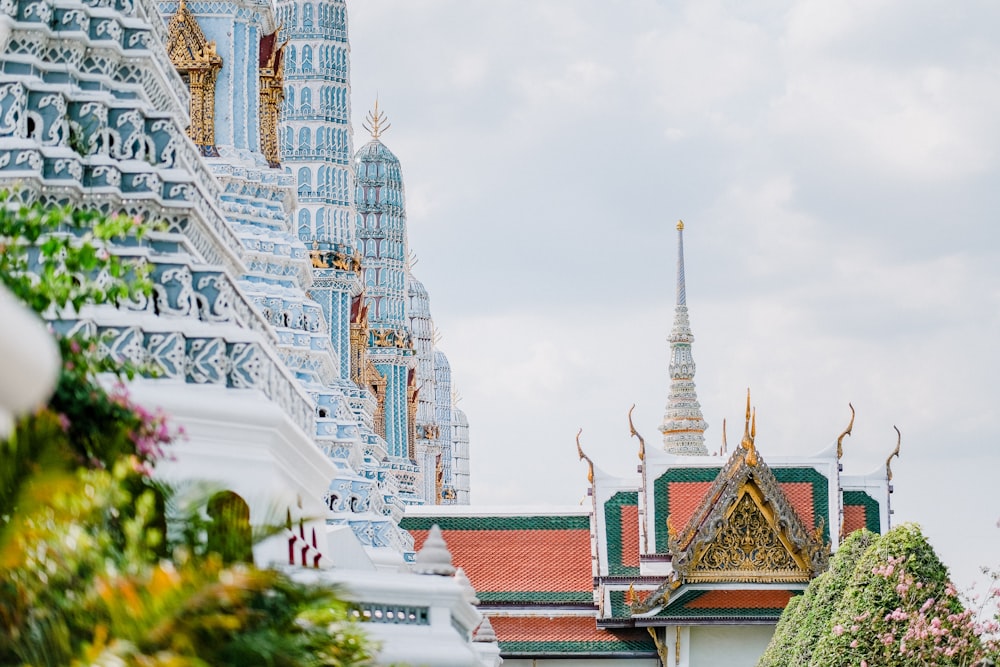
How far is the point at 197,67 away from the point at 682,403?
46.5m

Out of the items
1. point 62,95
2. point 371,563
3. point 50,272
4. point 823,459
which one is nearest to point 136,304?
point 62,95

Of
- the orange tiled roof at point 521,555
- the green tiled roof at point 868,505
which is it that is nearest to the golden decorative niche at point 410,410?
the orange tiled roof at point 521,555

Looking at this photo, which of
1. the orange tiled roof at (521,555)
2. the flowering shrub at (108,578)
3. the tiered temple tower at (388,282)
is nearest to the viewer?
the flowering shrub at (108,578)

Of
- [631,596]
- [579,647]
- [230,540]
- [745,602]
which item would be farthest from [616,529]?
[230,540]

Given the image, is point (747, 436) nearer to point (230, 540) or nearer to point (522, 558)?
point (522, 558)

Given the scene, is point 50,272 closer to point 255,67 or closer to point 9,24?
point 9,24

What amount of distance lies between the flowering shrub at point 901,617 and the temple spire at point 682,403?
149ft

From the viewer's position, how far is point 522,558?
121 feet

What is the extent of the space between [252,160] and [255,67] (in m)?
1.44

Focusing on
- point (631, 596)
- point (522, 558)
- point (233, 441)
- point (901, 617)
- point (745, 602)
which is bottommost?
point (901, 617)

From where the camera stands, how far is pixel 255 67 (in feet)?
86.0

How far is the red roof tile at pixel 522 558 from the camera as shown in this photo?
36.3 m

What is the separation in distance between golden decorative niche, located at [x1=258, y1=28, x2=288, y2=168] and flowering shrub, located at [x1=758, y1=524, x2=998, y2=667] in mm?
9164

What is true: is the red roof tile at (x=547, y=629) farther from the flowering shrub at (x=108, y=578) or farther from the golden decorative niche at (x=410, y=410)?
the flowering shrub at (x=108, y=578)
